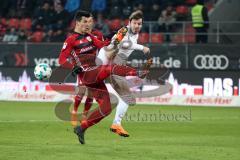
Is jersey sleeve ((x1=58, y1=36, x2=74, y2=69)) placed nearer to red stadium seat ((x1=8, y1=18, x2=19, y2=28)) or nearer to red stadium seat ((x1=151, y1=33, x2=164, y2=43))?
red stadium seat ((x1=151, y1=33, x2=164, y2=43))

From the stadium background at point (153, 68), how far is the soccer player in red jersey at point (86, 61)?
0.86m

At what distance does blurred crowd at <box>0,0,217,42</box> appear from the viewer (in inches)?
1047

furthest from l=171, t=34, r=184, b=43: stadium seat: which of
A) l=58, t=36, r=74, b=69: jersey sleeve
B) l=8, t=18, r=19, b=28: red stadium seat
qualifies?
l=58, t=36, r=74, b=69: jersey sleeve

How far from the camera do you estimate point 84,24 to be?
13844mm

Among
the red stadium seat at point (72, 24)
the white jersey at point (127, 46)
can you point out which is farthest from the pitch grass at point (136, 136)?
the red stadium seat at point (72, 24)

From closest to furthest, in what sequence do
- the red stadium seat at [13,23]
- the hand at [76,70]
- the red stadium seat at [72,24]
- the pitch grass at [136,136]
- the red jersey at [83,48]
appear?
the pitch grass at [136,136] < the hand at [76,70] < the red jersey at [83,48] < the red stadium seat at [72,24] < the red stadium seat at [13,23]

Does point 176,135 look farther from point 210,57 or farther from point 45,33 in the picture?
point 45,33

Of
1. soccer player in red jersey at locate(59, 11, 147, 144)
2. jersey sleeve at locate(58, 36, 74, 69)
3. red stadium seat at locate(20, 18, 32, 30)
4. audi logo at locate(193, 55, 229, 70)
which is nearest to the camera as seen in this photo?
soccer player in red jersey at locate(59, 11, 147, 144)

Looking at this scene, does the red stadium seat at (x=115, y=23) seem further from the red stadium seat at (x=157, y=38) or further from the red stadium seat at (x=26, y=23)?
the red stadium seat at (x=26, y=23)

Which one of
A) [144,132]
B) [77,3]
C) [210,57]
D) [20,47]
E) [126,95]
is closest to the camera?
[126,95]

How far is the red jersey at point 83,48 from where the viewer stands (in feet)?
45.4

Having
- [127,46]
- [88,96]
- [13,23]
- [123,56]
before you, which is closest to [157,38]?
[13,23]

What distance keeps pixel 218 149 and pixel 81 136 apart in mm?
2403

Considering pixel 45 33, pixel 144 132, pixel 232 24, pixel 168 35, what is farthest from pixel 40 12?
pixel 144 132
